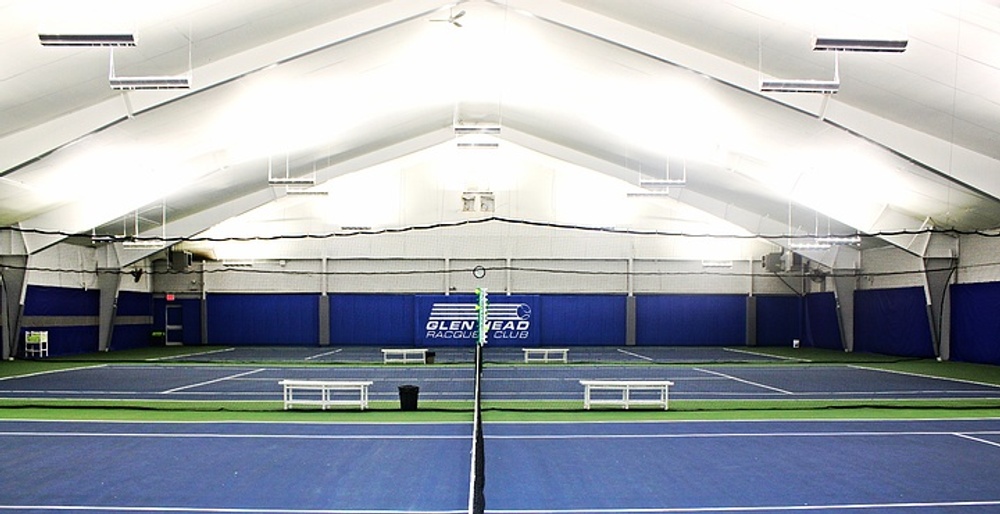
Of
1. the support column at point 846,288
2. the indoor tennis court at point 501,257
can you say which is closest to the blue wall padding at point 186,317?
the indoor tennis court at point 501,257

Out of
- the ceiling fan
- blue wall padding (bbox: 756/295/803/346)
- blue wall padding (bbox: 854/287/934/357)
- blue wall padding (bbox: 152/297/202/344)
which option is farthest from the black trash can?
blue wall padding (bbox: 756/295/803/346)

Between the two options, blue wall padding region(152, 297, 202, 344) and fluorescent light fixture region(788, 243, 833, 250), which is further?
blue wall padding region(152, 297, 202, 344)

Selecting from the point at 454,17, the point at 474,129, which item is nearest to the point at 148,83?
the point at 454,17

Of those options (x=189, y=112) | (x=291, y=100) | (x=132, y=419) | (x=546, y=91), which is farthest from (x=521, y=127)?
(x=132, y=419)

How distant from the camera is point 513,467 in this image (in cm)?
874

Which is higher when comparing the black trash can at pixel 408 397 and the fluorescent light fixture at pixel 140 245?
the fluorescent light fixture at pixel 140 245

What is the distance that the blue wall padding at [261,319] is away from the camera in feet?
114

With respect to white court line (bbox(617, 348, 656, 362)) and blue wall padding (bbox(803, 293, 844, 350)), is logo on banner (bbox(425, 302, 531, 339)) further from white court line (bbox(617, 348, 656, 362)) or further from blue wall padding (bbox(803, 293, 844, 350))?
blue wall padding (bbox(803, 293, 844, 350))

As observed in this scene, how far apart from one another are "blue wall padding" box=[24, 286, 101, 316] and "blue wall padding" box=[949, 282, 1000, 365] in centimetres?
3081

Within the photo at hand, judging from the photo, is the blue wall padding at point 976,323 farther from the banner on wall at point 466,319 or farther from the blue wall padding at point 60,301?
the blue wall padding at point 60,301

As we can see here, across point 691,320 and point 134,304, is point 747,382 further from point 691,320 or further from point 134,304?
point 134,304

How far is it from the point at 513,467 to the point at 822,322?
28928mm

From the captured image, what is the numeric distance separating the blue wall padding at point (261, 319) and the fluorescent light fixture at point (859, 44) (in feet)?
89.7

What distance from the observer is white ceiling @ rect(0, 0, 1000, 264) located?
1406 centimetres
